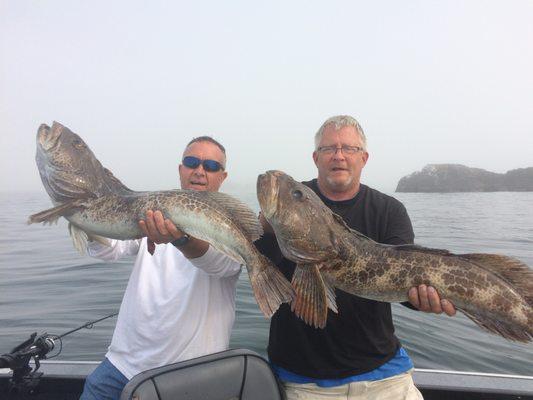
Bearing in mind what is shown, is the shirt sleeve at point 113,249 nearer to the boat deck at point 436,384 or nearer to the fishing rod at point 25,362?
the fishing rod at point 25,362

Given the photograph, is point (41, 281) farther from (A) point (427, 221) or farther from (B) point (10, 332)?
(A) point (427, 221)

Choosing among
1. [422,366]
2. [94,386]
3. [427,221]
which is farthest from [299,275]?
[427,221]

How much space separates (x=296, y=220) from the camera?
3107 millimetres

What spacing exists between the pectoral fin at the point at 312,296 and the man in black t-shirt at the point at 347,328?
0.52m

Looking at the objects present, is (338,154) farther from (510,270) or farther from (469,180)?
(469,180)

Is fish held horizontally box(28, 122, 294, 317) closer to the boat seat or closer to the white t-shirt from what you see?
the white t-shirt

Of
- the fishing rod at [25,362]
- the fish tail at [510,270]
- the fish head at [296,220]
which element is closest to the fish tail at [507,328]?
the fish tail at [510,270]

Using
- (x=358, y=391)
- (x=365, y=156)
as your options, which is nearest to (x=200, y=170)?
(x=365, y=156)

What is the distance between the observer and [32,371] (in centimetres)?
472

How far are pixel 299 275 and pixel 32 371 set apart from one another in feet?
12.9

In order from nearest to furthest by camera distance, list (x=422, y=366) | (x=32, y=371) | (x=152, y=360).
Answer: (x=152, y=360), (x=32, y=371), (x=422, y=366)

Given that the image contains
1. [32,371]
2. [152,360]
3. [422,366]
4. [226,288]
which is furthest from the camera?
[422,366]

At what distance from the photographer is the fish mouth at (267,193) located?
3.12m

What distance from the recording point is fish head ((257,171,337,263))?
3.08 metres
